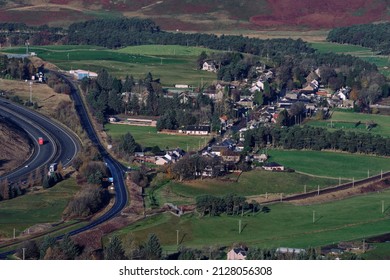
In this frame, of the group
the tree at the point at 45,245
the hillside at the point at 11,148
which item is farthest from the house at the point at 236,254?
the hillside at the point at 11,148

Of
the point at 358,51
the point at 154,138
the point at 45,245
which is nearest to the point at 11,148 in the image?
the point at 154,138

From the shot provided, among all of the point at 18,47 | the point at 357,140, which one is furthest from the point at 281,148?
the point at 18,47

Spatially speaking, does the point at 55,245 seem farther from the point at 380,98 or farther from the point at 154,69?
the point at 154,69

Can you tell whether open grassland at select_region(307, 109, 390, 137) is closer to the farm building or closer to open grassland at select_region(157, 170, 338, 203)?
open grassland at select_region(157, 170, 338, 203)

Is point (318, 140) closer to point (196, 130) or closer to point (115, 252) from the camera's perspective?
point (196, 130)

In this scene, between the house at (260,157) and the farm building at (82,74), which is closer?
the house at (260,157)

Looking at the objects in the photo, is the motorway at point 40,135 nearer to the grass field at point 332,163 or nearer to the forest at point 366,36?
the grass field at point 332,163

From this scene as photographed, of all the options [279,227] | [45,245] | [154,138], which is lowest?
[154,138]
